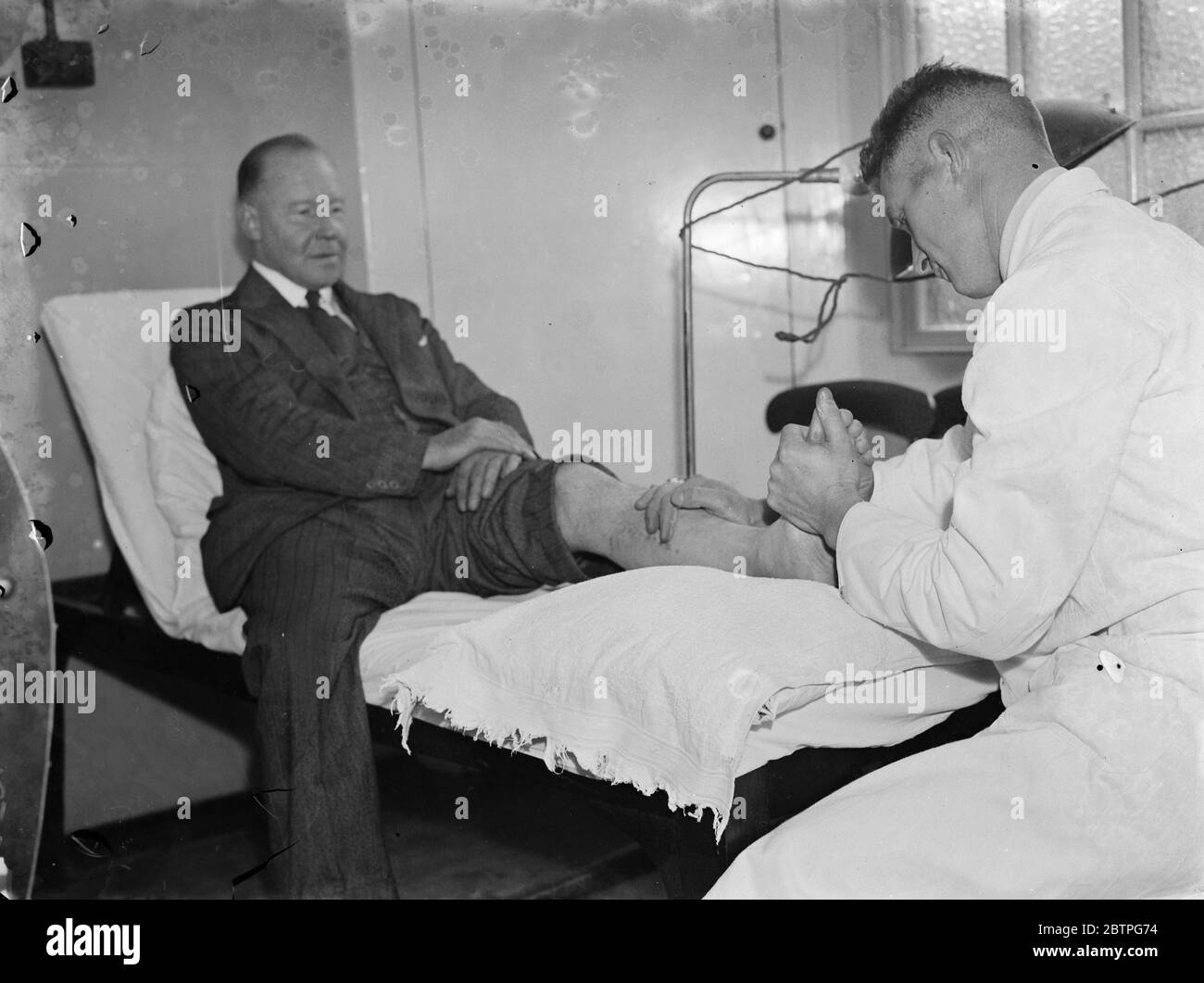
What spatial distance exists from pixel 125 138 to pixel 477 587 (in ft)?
2.38

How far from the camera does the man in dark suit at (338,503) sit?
136 centimetres

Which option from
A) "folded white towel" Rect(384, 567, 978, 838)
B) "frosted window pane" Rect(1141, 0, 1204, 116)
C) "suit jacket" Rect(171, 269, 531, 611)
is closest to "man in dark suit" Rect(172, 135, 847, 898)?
"suit jacket" Rect(171, 269, 531, 611)

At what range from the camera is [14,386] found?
57.0 inches

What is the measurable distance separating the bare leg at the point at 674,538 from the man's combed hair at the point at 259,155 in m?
0.56

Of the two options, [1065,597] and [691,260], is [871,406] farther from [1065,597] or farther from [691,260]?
[1065,597]

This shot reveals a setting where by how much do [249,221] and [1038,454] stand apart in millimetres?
1128

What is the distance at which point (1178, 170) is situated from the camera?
4.40ft

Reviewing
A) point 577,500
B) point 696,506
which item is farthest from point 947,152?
point 577,500

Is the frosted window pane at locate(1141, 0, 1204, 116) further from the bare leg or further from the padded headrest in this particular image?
the padded headrest

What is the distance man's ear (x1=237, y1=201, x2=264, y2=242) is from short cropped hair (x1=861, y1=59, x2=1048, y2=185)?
2.89ft

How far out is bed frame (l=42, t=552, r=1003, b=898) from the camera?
1042 millimetres
